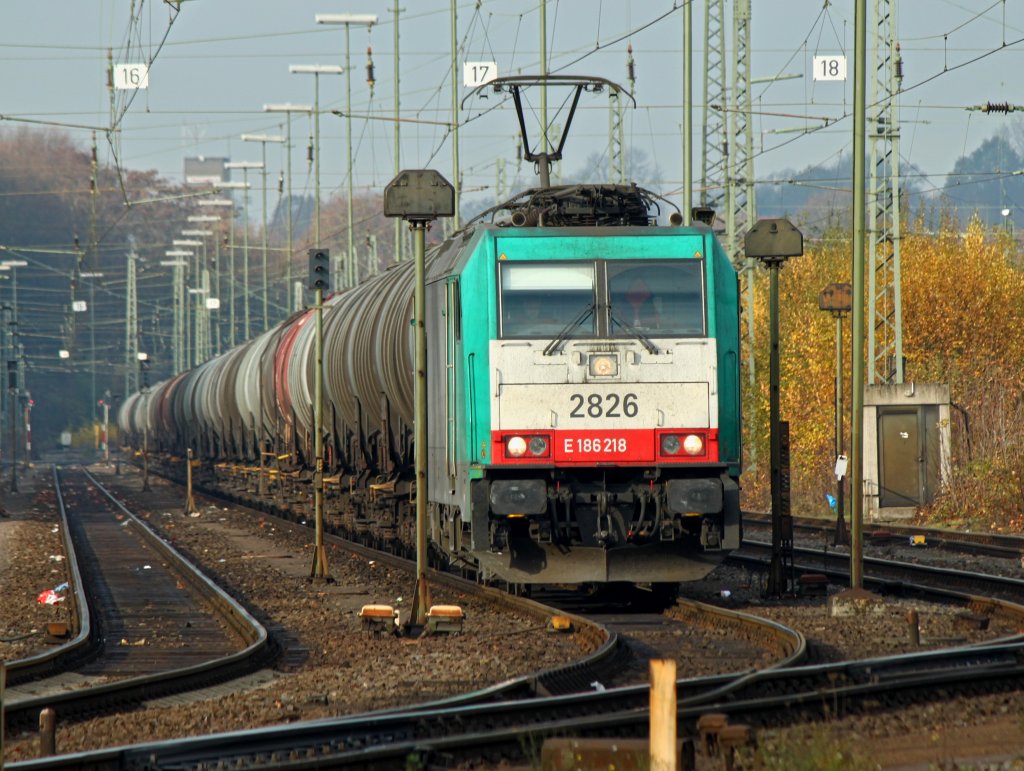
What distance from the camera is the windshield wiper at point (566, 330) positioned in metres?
13.5

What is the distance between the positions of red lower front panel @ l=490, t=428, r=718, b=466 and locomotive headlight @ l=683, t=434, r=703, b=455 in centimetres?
6

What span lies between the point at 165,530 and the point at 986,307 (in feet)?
63.6

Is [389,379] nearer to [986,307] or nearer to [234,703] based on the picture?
[234,703]

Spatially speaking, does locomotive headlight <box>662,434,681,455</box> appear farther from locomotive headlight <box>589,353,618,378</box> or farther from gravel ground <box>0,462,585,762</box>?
gravel ground <box>0,462,585,762</box>

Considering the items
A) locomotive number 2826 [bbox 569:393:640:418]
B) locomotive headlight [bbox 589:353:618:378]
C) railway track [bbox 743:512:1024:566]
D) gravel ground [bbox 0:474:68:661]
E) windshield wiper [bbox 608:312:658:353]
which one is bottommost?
gravel ground [bbox 0:474:68:661]

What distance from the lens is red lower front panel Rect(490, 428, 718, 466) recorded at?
1342cm

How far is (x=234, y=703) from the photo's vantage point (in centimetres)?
973

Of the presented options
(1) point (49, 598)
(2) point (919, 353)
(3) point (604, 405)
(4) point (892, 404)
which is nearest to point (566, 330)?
(3) point (604, 405)

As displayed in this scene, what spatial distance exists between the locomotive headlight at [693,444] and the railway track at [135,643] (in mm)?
3779

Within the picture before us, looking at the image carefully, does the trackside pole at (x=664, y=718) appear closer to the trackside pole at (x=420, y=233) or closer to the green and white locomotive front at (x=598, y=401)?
the green and white locomotive front at (x=598, y=401)

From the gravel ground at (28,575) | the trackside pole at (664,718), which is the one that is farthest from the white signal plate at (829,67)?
the trackside pole at (664,718)

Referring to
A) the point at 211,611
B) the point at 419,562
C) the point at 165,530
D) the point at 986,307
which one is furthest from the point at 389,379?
the point at 986,307

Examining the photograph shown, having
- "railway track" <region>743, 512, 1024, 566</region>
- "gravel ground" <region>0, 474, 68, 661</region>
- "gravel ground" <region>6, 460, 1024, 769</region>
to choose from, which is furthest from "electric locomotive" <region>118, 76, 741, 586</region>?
"railway track" <region>743, 512, 1024, 566</region>

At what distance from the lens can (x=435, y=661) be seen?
1162 cm
